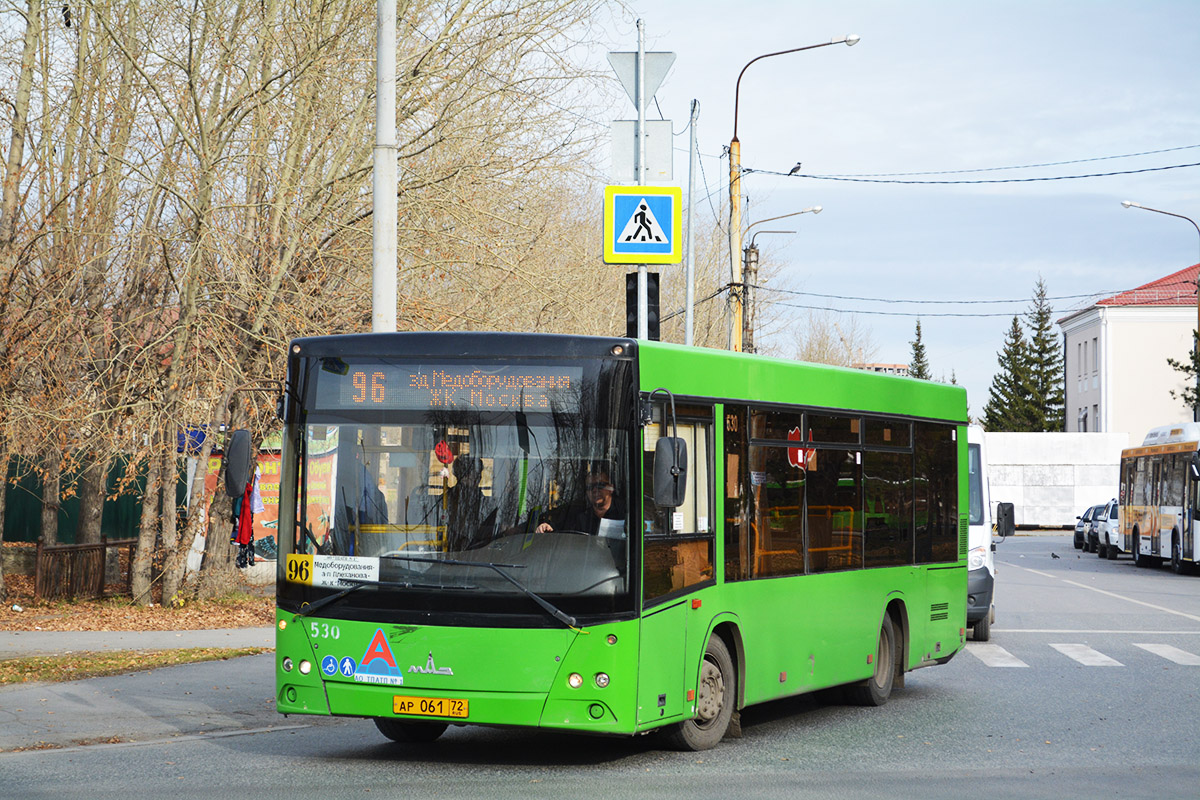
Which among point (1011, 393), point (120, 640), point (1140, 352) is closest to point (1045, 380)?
point (1011, 393)

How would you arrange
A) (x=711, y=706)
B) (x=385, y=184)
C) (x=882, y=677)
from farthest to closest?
(x=385, y=184) < (x=882, y=677) < (x=711, y=706)

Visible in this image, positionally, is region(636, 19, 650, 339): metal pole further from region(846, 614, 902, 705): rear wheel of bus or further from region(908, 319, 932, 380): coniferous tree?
region(908, 319, 932, 380): coniferous tree

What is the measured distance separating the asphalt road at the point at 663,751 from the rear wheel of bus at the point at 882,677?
0.55ft

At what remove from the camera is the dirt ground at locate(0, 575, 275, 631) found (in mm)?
17656

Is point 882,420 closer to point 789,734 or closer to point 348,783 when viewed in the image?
point 789,734

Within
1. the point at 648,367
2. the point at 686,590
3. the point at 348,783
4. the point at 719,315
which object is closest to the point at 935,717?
the point at 686,590

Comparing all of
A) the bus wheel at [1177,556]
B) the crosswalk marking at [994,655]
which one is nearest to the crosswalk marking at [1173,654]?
the crosswalk marking at [994,655]

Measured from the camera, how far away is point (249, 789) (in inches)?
323

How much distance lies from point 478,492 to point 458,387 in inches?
24.8

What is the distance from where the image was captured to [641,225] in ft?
49.3

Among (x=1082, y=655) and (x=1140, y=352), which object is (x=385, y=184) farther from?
(x=1140, y=352)

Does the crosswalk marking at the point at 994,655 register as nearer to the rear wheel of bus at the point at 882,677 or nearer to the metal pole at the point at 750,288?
the rear wheel of bus at the point at 882,677

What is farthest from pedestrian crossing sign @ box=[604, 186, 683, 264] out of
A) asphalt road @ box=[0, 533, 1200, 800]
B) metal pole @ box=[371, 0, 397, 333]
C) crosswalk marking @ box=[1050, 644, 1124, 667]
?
crosswalk marking @ box=[1050, 644, 1124, 667]

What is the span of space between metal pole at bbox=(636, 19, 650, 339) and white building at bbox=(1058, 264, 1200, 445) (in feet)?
218
